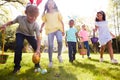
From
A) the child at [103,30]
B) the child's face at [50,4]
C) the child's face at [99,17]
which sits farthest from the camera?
the child's face at [99,17]

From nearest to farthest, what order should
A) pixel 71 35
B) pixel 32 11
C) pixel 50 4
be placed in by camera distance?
1. pixel 32 11
2. pixel 50 4
3. pixel 71 35

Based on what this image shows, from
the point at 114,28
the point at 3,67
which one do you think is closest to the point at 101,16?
the point at 3,67

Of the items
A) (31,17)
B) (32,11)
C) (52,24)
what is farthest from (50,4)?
(32,11)

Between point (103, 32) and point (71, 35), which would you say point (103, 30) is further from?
point (71, 35)

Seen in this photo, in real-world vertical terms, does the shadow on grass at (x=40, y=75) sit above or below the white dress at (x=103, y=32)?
below

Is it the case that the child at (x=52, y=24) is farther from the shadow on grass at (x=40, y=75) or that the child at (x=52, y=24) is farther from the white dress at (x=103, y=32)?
the white dress at (x=103, y=32)

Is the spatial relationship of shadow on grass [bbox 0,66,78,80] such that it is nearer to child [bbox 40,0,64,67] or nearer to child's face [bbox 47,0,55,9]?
child [bbox 40,0,64,67]

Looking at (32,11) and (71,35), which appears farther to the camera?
(71,35)

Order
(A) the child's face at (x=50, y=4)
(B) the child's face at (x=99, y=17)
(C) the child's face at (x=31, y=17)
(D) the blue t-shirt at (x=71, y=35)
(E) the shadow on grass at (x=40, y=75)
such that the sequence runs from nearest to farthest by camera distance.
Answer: (E) the shadow on grass at (x=40, y=75) < (C) the child's face at (x=31, y=17) < (A) the child's face at (x=50, y=4) < (B) the child's face at (x=99, y=17) < (D) the blue t-shirt at (x=71, y=35)

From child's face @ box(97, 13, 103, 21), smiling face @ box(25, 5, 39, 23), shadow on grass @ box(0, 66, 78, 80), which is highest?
child's face @ box(97, 13, 103, 21)

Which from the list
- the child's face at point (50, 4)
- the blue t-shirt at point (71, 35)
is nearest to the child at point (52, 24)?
the child's face at point (50, 4)

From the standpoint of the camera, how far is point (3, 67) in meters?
8.87

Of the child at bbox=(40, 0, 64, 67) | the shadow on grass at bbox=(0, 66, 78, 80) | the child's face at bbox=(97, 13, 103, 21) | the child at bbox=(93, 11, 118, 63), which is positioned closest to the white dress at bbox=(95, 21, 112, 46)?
the child at bbox=(93, 11, 118, 63)

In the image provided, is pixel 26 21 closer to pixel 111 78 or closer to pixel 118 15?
pixel 111 78
